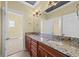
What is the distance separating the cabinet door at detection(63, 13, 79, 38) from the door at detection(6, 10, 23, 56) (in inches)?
47.9

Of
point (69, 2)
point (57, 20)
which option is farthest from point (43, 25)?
point (69, 2)

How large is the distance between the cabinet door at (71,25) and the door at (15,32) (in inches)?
47.9

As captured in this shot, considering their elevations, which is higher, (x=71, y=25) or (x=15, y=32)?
(x=71, y=25)

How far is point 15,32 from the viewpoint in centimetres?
294

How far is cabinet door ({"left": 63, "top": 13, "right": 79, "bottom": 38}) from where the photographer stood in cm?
194

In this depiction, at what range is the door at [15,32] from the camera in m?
2.70

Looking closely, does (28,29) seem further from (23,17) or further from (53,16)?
(53,16)

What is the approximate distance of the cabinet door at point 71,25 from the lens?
76.3 inches

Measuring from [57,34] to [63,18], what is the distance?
43cm

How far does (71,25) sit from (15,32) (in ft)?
5.12

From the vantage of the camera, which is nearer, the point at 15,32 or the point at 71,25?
the point at 71,25

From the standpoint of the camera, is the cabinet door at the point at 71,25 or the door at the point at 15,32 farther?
the door at the point at 15,32

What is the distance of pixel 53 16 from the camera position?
8.96 feet

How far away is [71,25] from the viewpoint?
82.4 inches
